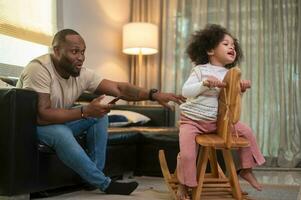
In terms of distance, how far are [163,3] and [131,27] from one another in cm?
55

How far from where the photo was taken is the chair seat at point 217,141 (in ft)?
6.25

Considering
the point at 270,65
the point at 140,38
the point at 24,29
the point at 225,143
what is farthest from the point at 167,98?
the point at 270,65

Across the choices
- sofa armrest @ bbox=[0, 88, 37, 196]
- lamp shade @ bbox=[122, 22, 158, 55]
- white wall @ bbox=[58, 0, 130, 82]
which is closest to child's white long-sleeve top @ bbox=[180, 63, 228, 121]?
sofa armrest @ bbox=[0, 88, 37, 196]

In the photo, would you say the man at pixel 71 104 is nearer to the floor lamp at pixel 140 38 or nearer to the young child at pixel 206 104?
the young child at pixel 206 104

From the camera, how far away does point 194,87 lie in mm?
2053

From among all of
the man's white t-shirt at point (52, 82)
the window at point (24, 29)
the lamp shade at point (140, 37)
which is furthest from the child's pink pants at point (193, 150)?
the lamp shade at point (140, 37)

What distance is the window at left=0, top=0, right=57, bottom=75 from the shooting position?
119 inches

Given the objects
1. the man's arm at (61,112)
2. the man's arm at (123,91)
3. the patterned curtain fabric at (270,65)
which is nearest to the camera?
the man's arm at (61,112)

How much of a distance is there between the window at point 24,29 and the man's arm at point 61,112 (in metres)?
1.01

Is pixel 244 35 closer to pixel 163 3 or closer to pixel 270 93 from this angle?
pixel 270 93

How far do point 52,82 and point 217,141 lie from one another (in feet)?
2.99

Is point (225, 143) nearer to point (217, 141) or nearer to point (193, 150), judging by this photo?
point (217, 141)

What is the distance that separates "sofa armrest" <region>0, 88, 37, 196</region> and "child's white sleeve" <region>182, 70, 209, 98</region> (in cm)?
75

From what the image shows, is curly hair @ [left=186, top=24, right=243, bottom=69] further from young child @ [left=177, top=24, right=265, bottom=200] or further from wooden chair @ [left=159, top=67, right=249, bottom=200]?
wooden chair @ [left=159, top=67, right=249, bottom=200]
